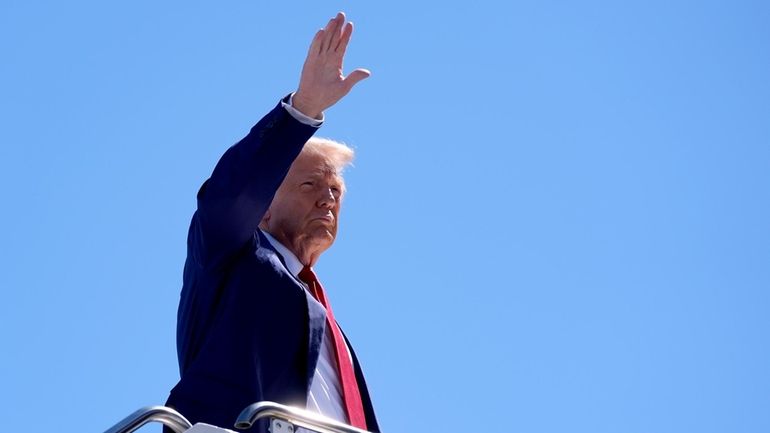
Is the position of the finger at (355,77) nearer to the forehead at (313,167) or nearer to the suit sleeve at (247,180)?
the suit sleeve at (247,180)

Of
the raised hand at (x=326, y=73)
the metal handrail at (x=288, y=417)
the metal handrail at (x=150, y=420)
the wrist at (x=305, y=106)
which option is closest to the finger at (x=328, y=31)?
the raised hand at (x=326, y=73)

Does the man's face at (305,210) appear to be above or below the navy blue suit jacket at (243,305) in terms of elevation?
above

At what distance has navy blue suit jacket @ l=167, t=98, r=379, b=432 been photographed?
5.85 m

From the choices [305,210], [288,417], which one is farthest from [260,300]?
[288,417]

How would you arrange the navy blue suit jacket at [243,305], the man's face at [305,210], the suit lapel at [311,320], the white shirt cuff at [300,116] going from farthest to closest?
the man's face at [305,210], the white shirt cuff at [300,116], the suit lapel at [311,320], the navy blue suit jacket at [243,305]

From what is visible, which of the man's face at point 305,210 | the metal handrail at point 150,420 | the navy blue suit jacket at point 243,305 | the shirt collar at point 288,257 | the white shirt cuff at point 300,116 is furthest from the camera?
the man's face at point 305,210

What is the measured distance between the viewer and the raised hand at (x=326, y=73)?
6121 millimetres

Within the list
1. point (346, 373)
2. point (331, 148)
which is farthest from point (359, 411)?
point (331, 148)

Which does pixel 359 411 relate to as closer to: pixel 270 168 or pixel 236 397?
pixel 236 397

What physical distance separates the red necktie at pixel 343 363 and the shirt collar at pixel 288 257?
0.04m

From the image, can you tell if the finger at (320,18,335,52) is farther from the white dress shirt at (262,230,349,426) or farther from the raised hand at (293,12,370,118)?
the white dress shirt at (262,230,349,426)

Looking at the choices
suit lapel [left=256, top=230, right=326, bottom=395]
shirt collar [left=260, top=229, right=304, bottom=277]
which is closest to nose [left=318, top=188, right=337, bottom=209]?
shirt collar [left=260, top=229, right=304, bottom=277]

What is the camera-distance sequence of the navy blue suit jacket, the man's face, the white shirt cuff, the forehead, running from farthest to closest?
the forehead, the man's face, the white shirt cuff, the navy blue suit jacket

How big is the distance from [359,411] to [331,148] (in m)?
1.46
